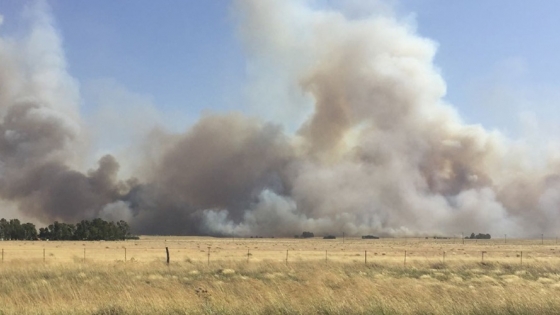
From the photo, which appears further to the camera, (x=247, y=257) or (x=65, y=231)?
(x=65, y=231)

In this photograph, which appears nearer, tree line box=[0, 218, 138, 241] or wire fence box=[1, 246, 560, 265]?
wire fence box=[1, 246, 560, 265]

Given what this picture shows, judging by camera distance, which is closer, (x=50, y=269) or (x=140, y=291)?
(x=140, y=291)

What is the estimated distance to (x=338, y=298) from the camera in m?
19.0

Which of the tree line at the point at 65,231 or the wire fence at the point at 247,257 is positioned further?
the tree line at the point at 65,231

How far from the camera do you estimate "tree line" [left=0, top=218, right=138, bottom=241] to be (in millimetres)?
166250

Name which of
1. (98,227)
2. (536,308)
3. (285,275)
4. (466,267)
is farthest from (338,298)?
(98,227)

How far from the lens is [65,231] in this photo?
167500mm

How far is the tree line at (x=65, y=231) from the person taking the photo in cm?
16625

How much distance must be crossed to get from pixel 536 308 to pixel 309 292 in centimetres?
781

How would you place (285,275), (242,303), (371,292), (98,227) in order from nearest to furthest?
(242,303), (371,292), (285,275), (98,227)

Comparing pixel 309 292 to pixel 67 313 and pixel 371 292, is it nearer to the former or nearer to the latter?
pixel 371 292

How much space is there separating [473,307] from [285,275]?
22.7 metres

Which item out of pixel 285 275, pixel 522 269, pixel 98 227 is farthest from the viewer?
pixel 98 227

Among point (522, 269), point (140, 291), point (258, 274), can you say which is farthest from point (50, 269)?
point (522, 269)
